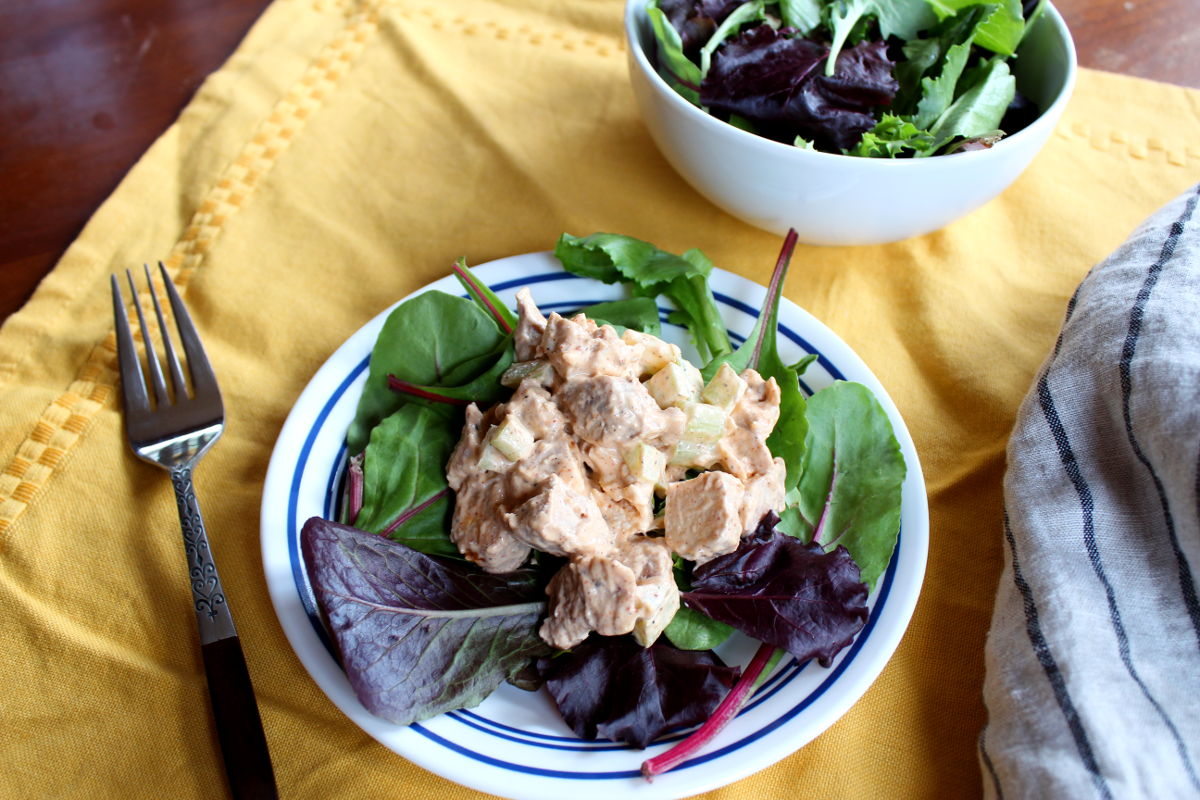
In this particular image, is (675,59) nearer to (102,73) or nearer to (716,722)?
(716,722)

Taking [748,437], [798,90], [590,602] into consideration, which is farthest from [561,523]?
[798,90]

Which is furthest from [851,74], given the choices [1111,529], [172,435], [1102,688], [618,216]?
[172,435]

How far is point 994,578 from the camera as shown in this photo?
4.91 ft

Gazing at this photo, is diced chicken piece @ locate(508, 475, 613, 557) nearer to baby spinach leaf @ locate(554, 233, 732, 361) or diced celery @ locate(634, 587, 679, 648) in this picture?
diced celery @ locate(634, 587, 679, 648)

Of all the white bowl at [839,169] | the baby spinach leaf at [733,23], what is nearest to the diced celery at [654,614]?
the white bowl at [839,169]

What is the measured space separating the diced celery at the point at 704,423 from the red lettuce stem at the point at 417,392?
388mm

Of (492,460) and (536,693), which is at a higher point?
(492,460)

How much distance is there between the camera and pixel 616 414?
134cm

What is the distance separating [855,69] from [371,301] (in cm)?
104

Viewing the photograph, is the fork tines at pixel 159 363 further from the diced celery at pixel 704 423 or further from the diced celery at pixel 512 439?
the diced celery at pixel 704 423

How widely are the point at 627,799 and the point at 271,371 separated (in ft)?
3.50

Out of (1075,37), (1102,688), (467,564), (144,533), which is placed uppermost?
(1075,37)

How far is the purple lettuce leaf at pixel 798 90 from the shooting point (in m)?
1.63

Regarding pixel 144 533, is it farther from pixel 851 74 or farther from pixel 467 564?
pixel 851 74
